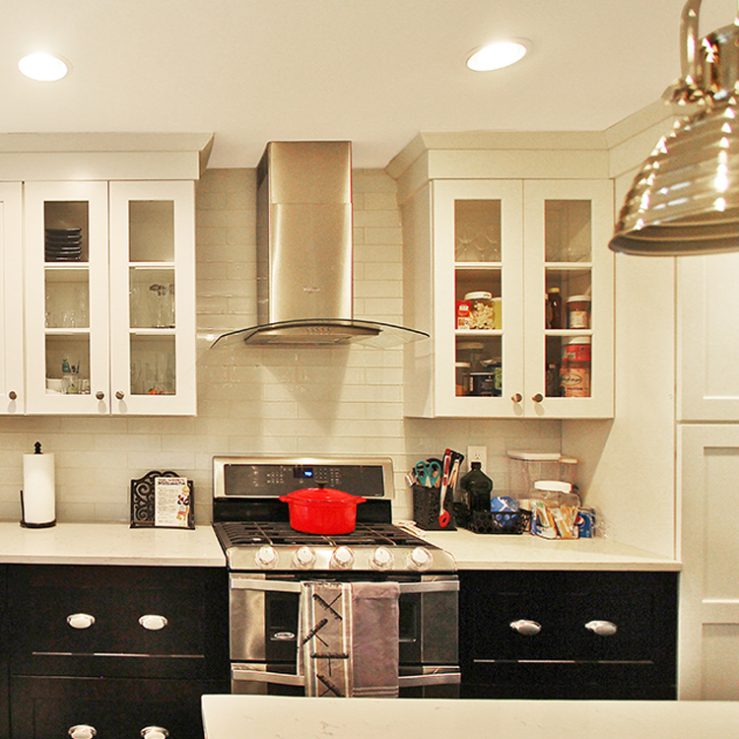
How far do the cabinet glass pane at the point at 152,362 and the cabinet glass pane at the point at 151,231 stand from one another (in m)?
0.32

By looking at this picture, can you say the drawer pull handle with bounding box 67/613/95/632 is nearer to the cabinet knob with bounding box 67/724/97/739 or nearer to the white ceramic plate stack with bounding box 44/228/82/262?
the cabinet knob with bounding box 67/724/97/739

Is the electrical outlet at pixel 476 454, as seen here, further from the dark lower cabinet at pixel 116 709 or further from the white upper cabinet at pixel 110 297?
the dark lower cabinet at pixel 116 709

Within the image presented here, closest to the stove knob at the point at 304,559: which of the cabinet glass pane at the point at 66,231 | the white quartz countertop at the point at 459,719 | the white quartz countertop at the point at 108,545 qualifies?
the white quartz countertop at the point at 108,545

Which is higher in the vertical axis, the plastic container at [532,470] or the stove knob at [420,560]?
the plastic container at [532,470]

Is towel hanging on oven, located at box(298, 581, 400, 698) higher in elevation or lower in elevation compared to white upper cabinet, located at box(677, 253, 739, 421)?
lower

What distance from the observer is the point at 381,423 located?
2844mm

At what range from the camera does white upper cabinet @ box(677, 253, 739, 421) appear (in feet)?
6.85

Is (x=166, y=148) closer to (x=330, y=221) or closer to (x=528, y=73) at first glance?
(x=330, y=221)

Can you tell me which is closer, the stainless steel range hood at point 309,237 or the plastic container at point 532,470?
the stainless steel range hood at point 309,237

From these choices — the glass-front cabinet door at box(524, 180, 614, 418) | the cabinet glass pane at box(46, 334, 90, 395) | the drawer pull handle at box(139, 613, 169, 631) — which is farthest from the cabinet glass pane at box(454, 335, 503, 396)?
the cabinet glass pane at box(46, 334, 90, 395)

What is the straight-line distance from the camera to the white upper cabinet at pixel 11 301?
97.7 inches

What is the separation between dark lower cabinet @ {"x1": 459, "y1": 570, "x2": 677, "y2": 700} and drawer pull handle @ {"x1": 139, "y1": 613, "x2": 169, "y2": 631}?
3.24 ft

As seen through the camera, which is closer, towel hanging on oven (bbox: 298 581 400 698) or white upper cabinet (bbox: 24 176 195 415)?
towel hanging on oven (bbox: 298 581 400 698)

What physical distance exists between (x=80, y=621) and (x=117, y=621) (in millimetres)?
116
